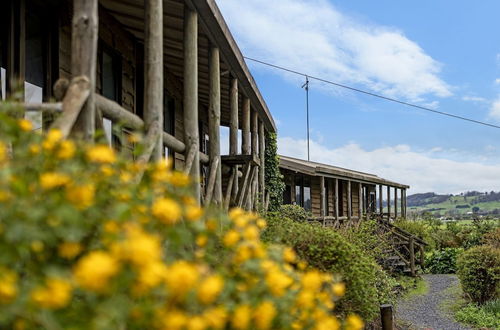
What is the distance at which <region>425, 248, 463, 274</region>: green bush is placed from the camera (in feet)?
62.2

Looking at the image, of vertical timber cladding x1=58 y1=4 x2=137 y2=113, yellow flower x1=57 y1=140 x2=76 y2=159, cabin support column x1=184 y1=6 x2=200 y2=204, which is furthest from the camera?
cabin support column x1=184 y1=6 x2=200 y2=204

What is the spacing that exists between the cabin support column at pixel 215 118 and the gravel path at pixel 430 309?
17.4ft

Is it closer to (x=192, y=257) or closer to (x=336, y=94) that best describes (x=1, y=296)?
(x=192, y=257)

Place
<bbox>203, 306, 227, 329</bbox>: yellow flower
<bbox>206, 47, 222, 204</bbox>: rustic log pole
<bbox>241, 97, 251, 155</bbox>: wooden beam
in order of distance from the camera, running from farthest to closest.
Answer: <bbox>241, 97, 251, 155</bbox>: wooden beam
<bbox>206, 47, 222, 204</bbox>: rustic log pole
<bbox>203, 306, 227, 329</bbox>: yellow flower

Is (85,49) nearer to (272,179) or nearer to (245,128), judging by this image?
(245,128)

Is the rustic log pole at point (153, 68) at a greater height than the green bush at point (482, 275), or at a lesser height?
greater

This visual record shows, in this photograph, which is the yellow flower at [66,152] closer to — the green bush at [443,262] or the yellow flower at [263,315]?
the yellow flower at [263,315]

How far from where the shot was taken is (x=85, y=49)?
11.2 ft

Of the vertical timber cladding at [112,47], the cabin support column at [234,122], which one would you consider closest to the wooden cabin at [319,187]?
the cabin support column at [234,122]

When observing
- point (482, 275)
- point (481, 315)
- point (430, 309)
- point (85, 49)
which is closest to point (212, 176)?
point (85, 49)

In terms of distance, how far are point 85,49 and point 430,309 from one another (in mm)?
10768

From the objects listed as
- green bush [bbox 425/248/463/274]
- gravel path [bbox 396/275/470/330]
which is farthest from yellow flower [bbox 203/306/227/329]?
green bush [bbox 425/248/463/274]

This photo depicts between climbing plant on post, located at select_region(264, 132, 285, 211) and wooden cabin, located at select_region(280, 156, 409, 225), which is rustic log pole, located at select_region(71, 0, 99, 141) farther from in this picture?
wooden cabin, located at select_region(280, 156, 409, 225)

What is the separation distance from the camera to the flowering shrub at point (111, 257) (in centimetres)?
127
